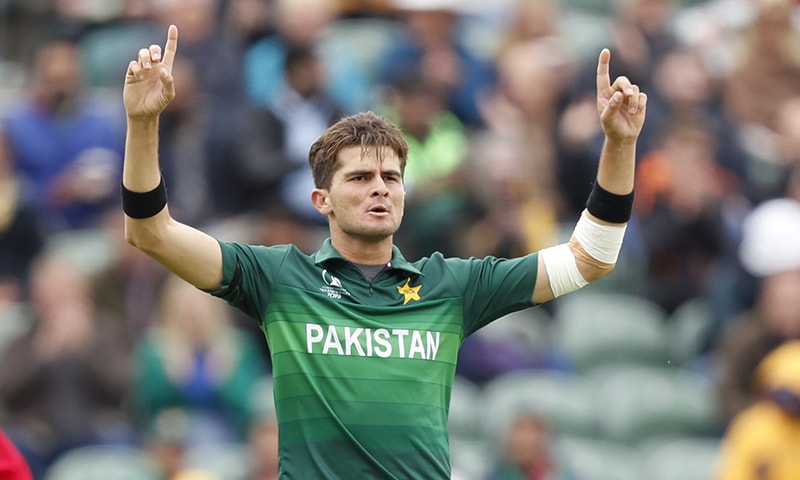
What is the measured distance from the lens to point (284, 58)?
42.7ft

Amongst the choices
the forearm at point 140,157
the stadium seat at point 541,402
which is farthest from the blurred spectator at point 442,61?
the forearm at point 140,157

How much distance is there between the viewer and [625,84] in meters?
6.27

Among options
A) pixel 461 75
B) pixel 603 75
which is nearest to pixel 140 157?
pixel 603 75

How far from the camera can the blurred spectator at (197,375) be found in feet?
37.5

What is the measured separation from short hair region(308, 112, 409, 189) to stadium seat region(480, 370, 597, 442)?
16.7ft

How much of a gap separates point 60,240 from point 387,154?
7.03 m

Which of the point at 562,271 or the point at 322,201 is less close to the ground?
the point at 322,201

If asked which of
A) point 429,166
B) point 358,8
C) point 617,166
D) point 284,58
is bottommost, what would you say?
point 617,166

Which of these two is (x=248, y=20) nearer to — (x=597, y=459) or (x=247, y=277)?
(x=597, y=459)

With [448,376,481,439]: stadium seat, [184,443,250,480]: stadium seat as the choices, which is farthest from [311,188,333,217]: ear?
[448,376,481,439]: stadium seat

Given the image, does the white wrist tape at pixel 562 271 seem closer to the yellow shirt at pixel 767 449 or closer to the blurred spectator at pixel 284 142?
the yellow shirt at pixel 767 449

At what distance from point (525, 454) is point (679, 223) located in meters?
3.16

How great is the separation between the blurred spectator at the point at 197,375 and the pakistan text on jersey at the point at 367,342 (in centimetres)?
542

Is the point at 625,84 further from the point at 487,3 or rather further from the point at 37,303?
the point at 487,3
